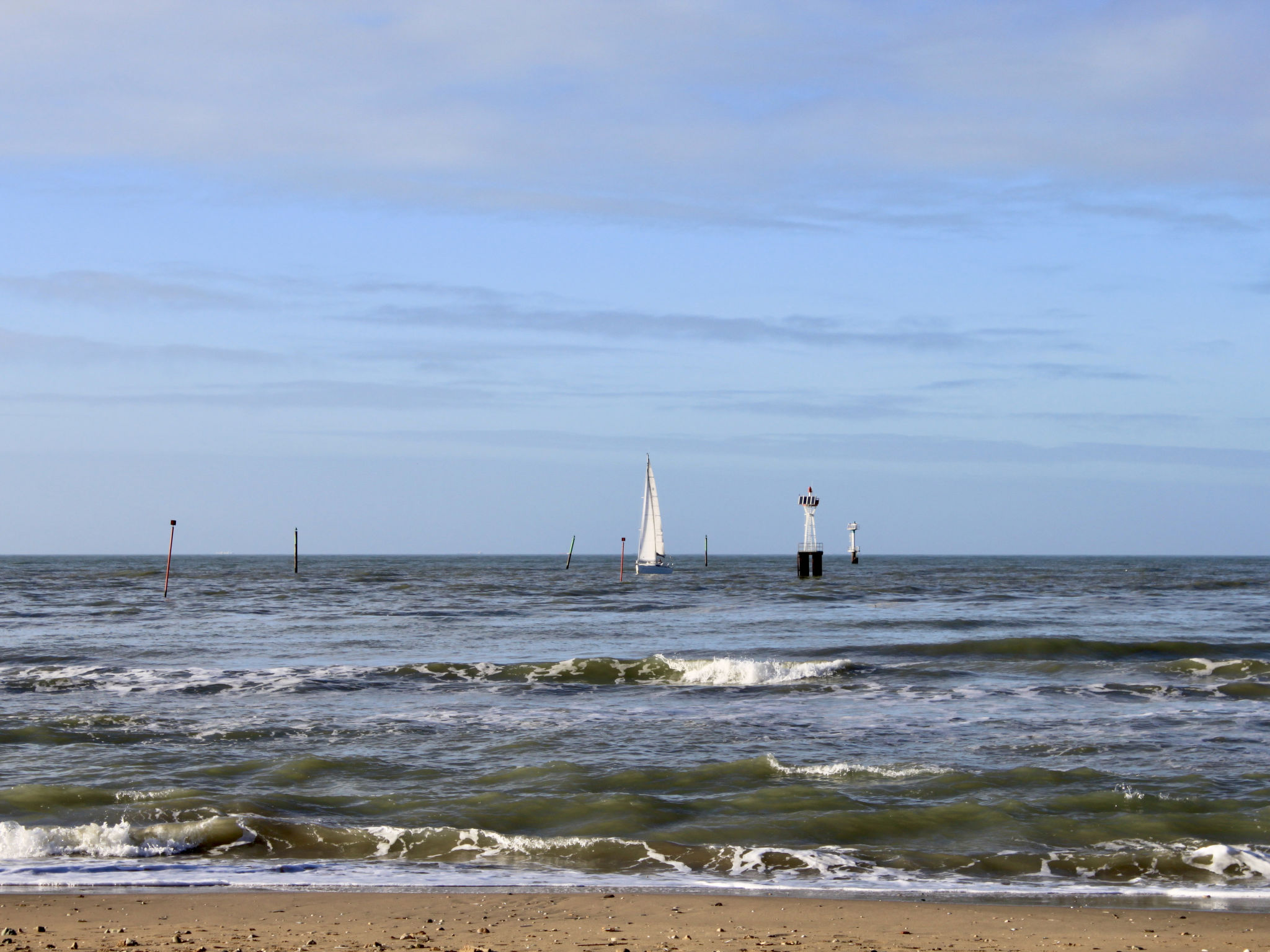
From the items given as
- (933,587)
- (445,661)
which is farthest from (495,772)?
(933,587)

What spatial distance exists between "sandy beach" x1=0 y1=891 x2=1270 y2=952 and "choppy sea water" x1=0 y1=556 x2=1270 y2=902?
0.65 metres

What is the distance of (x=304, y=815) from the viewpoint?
11.7 meters

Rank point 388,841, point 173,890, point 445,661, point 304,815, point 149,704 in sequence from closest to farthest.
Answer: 1. point 173,890
2. point 388,841
3. point 304,815
4. point 149,704
5. point 445,661

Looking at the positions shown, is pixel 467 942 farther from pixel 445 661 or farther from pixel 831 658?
pixel 831 658

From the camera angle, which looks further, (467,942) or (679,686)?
(679,686)

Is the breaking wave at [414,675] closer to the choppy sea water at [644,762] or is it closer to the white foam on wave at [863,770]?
the choppy sea water at [644,762]

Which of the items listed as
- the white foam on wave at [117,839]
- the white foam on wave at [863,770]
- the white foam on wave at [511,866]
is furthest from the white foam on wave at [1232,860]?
the white foam on wave at [117,839]

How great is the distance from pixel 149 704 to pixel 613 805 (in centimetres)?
1139

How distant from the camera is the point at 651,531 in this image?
9831cm

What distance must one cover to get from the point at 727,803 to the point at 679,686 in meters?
11.0

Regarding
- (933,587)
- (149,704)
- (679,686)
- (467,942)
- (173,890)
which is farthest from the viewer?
(933,587)

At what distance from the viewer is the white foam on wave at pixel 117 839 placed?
10.4 metres

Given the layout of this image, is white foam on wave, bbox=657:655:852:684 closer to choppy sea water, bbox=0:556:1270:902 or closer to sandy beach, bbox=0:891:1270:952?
choppy sea water, bbox=0:556:1270:902

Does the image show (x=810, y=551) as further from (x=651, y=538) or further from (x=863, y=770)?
(x=863, y=770)
